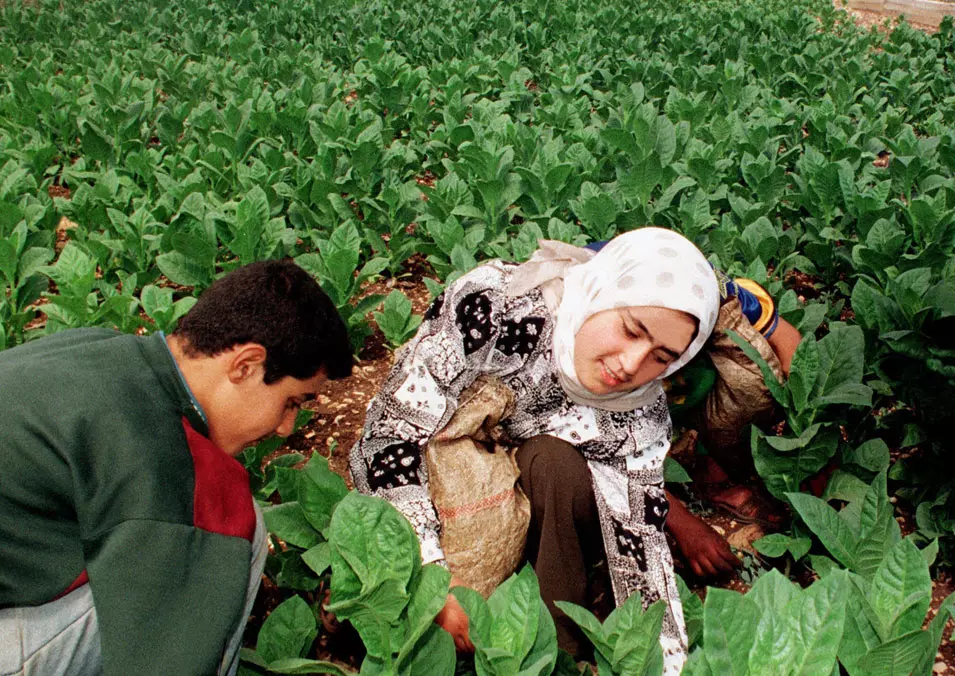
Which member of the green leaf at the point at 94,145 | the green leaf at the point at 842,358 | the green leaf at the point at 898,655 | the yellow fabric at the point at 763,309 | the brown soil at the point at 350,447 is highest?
the green leaf at the point at 898,655

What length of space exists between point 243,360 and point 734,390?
5.20ft

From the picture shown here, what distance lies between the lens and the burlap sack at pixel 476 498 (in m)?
2.23

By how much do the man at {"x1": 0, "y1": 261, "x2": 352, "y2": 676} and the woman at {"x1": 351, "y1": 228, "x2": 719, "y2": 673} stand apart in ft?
1.69

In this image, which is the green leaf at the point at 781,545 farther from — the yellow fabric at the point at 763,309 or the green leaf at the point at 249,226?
the green leaf at the point at 249,226

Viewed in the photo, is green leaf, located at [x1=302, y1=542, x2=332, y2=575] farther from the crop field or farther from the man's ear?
the man's ear

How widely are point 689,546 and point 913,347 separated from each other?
96 centimetres

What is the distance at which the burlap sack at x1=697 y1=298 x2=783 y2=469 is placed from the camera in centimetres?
247

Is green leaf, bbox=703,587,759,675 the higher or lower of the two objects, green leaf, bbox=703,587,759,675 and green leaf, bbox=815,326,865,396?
the higher

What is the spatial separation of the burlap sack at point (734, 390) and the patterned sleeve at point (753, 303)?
0.05 meters

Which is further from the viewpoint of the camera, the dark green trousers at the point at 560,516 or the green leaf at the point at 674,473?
the green leaf at the point at 674,473

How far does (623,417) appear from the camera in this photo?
235 cm

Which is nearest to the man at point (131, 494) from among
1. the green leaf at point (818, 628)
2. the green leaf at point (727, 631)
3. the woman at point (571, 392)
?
the woman at point (571, 392)

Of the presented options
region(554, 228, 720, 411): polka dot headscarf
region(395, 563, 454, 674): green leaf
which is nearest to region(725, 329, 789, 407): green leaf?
region(554, 228, 720, 411): polka dot headscarf

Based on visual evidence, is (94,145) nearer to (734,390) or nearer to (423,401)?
(423,401)
